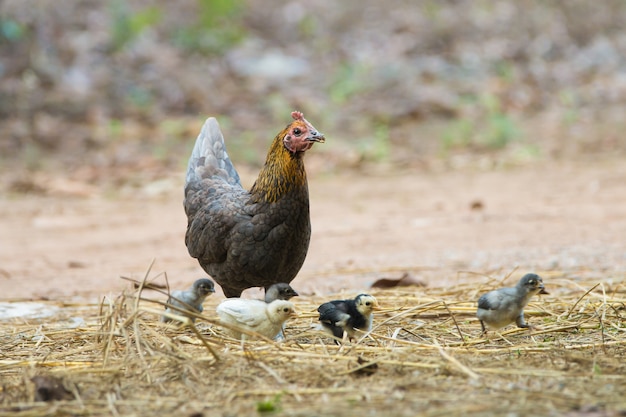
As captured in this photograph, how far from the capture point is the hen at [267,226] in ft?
17.0

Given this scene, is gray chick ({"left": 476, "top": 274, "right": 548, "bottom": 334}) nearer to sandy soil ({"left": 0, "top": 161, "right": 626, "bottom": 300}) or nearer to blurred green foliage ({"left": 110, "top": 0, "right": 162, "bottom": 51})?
sandy soil ({"left": 0, "top": 161, "right": 626, "bottom": 300})

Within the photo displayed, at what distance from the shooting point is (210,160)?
6480 mm

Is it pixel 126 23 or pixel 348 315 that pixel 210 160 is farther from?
pixel 126 23

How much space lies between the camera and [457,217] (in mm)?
9523

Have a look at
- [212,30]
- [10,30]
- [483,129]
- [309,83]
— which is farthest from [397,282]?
[212,30]

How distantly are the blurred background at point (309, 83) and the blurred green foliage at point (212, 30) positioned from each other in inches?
1.2

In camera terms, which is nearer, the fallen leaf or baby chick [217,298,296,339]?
baby chick [217,298,296,339]

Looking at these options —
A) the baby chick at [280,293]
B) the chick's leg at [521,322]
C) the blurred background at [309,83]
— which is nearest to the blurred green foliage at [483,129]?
the blurred background at [309,83]

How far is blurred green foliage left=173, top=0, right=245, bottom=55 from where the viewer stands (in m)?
16.7

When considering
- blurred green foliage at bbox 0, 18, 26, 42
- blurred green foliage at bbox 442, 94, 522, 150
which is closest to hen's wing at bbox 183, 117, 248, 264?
blurred green foliage at bbox 442, 94, 522, 150

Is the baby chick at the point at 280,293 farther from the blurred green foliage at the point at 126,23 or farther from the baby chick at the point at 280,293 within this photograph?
the blurred green foliage at the point at 126,23

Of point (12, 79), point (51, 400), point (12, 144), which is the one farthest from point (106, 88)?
point (51, 400)

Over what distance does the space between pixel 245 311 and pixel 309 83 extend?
453 inches

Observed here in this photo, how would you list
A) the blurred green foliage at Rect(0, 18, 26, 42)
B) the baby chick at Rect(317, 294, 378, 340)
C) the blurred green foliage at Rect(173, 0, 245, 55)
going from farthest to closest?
the blurred green foliage at Rect(173, 0, 245, 55), the blurred green foliage at Rect(0, 18, 26, 42), the baby chick at Rect(317, 294, 378, 340)
